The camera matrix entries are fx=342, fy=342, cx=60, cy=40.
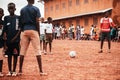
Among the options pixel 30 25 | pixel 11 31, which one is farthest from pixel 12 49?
pixel 30 25

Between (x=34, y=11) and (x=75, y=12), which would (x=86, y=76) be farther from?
(x=75, y=12)

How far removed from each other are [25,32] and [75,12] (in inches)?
1573

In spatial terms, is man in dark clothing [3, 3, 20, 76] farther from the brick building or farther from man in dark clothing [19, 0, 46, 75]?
the brick building

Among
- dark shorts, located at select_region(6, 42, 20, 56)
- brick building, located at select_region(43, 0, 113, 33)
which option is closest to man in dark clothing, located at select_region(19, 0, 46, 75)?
dark shorts, located at select_region(6, 42, 20, 56)

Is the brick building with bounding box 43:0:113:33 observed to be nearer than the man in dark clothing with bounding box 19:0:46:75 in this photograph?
No

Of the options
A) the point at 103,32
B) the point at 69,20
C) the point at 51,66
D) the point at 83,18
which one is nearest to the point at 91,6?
the point at 83,18

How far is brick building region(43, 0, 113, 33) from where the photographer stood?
4191cm

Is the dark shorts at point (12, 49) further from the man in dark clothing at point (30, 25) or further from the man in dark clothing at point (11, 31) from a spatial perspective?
the man in dark clothing at point (30, 25)

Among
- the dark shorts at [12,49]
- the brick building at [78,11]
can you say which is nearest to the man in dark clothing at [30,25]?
the dark shorts at [12,49]

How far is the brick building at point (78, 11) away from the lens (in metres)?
41.9

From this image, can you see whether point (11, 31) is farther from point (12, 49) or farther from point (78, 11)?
point (78, 11)

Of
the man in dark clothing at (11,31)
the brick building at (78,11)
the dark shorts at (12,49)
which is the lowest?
the dark shorts at (12,49)

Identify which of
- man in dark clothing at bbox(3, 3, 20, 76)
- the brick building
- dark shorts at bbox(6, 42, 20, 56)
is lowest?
dark shorts at bbox(6, 42, 20, 56)

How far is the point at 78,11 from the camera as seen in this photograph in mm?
47656
